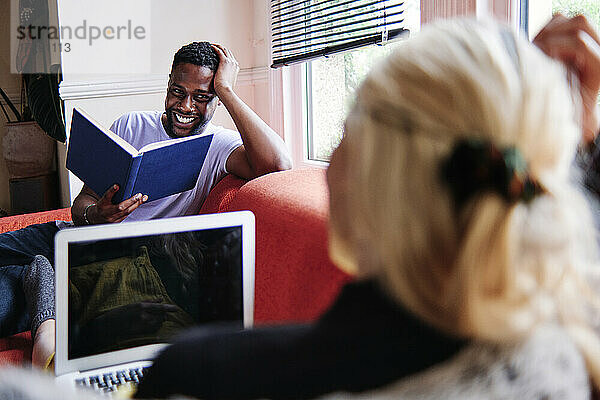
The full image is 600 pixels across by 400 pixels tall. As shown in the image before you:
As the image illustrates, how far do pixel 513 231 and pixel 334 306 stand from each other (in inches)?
6.8

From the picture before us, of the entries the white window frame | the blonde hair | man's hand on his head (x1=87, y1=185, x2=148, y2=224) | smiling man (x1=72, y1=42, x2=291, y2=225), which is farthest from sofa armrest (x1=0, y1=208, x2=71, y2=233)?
→ the blonde hair

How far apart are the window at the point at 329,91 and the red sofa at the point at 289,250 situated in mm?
715

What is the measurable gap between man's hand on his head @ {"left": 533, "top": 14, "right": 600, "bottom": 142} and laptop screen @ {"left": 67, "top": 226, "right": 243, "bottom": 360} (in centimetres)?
66

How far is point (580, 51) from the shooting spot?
3.22 feet

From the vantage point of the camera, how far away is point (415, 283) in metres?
0.52

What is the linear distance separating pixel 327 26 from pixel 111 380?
1642 millimetres

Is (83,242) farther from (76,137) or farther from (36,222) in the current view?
(36,222)

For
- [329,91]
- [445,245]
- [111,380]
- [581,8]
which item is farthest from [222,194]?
[445,245]

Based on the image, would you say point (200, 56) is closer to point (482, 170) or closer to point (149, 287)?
point (149, 287)

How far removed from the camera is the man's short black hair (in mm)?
2133

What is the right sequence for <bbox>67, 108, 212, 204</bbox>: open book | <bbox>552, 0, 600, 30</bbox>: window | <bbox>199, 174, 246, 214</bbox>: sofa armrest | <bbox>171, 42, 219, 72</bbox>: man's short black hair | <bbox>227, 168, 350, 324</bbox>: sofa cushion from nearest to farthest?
1. <bbox>227, 168, 350, 324</bbox>: sofa cushion
2. <bbox>552, 0, 600, 30</bbox>: window
3. <bbox>67, 108, 212, 204</bbox>: open book
4. <bbox>199, 174, 246, 214</bbox>: sofa armrest
5. <bbox>171, 42, 219, 72</bbox>: man's short black hair

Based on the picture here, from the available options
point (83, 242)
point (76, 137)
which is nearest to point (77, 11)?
point (76, 137)

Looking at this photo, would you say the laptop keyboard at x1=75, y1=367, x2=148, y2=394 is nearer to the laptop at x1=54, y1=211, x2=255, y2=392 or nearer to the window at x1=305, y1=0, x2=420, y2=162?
the laptop at x1=54, y1=211, x2=255, y2=392

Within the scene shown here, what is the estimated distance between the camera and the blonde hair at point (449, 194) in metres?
0.50
